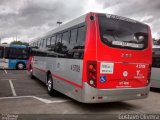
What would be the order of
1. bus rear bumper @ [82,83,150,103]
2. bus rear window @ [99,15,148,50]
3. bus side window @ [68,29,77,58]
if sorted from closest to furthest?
bus rear bumper @ [82,83,150,103], bus rear window @ [99,15,148,50], bus side window @ [68,29,77,58]

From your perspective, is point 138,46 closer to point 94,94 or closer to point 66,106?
point 94,94

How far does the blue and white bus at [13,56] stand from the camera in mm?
24688

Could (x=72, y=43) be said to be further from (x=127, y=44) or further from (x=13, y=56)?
(x=13, y=56)

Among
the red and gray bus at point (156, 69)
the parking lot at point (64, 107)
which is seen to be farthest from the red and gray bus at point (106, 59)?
the red and gray bus at point (156, 69)

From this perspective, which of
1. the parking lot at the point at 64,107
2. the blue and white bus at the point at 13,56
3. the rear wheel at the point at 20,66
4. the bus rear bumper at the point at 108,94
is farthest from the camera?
the rear wheel at the point at 20,66

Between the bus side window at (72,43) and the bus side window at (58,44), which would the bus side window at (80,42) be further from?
the bus side window at (58,44)

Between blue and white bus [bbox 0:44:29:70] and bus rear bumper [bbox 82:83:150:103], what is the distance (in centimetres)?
1853

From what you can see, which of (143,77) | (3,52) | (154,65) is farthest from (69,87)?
(3,52)

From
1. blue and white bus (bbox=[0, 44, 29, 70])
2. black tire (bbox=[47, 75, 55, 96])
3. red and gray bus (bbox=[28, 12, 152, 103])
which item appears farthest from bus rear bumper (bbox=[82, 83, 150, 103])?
blue and white bus (bbox=[0, 44, 29, 70])

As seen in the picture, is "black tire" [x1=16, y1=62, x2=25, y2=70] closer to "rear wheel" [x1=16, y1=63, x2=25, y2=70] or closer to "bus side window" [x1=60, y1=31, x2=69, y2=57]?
"rear wheel" [x1=16, y1=63, x2=25, y2=70]

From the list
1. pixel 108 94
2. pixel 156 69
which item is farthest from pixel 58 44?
pixel 156 69

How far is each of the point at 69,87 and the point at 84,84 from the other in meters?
1.23

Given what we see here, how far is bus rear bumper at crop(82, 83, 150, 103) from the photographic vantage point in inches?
259

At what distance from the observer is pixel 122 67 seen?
7.09m
